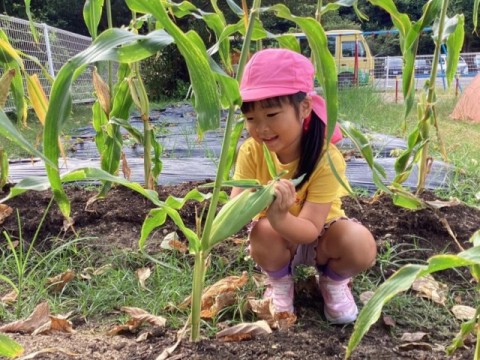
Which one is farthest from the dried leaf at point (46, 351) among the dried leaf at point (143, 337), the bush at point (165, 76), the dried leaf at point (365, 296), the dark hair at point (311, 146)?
the bush at point (165, 76)

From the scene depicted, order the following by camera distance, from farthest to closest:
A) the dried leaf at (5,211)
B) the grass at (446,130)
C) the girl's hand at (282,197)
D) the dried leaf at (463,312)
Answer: the grass at (446,130), the dried leaf at (5,211), the dried leaf at (463,312), the girl's hand at (282,197)

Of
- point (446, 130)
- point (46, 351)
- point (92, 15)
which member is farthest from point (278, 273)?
point (446, 130)

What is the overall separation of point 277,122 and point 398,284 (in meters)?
0.53

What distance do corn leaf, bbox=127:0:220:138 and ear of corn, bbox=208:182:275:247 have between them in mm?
177

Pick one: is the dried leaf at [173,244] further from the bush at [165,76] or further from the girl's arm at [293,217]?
the bush at [165,76]

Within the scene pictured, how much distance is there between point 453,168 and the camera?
2.50 m

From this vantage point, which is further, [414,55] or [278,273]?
[414,55]

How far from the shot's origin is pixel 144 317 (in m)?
1.23

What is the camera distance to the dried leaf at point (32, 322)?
1.19m

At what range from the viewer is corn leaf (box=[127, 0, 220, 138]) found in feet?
2.63

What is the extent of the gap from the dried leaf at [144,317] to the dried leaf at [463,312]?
72cm

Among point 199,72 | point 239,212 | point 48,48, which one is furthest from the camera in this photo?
point 48,48

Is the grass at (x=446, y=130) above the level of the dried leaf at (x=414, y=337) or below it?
below

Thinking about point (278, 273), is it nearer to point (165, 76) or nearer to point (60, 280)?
point (60, 280)
